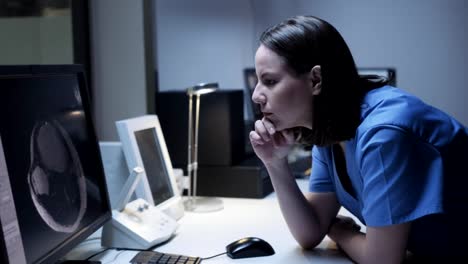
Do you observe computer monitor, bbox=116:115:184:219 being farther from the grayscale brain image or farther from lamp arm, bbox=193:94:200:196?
the grayscale brain image

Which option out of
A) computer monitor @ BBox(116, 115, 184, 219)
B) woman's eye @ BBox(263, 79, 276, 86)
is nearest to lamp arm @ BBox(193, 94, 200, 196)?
computer monitor @ BBox(116, 115, 184, 219)

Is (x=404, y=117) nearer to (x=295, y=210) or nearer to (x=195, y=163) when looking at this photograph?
(x=295, y=210)

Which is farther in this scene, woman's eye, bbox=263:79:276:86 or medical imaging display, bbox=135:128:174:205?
medical imaging display, bbox=135:128:174:205

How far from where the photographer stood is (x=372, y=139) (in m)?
1.08

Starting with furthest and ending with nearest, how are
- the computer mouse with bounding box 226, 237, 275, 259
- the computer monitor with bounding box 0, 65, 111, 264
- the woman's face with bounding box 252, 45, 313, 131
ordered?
the computer mouse with bounding box 226, 237, 275, 259 < the woman's face with bounding box 252, 45, 313, 131 < the computer monitor with bounding box 0, 65, 111, 264

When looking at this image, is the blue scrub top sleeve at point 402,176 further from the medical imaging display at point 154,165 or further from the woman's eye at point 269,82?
the medical imaging display at point 154,165

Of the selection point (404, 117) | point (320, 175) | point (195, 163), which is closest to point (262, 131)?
point (320, 175)

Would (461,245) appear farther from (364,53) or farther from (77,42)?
(364,53)

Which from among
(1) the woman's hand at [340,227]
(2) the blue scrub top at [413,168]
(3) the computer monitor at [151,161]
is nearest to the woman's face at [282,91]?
(2) the blue scrub top at [413,168]

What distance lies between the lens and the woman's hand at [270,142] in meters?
1.39

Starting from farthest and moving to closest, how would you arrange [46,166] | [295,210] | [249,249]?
[295,210]
[249,249]
[46,166]

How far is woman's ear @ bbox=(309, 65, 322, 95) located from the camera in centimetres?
113

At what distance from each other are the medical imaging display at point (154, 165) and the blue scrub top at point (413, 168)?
27.9 inches

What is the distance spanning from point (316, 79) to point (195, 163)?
84 cm
